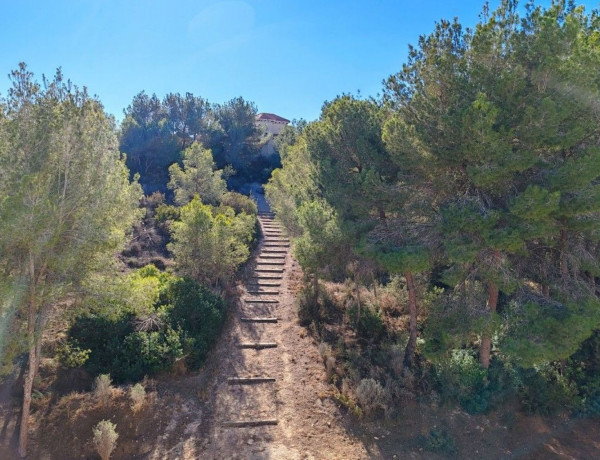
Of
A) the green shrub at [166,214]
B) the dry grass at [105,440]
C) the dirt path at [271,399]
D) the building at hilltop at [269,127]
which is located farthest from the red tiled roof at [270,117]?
the dry grass at [105,440]

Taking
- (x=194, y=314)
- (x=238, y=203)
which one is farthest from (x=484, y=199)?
(x=238, y=203)

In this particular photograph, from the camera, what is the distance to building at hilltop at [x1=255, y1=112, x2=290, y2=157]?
46828 mm

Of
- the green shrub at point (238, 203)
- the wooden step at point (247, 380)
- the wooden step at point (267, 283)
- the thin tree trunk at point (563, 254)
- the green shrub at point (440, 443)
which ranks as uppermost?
the green shrub at point (238, 203)

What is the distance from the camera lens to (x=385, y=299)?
42.7 feet

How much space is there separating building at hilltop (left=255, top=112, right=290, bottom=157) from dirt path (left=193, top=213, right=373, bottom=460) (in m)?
35.6

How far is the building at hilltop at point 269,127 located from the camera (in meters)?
46.8

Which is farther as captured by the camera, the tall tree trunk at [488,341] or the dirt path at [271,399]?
the tall tree trunk at [488,341]

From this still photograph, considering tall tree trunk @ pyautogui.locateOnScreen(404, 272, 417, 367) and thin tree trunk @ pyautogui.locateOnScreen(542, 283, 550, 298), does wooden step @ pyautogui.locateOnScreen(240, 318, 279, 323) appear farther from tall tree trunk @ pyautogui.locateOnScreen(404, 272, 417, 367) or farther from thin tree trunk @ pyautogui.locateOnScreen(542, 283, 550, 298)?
thin tree trunk @ pyautogui.locateOnScreen(542, 283, 550, 298)

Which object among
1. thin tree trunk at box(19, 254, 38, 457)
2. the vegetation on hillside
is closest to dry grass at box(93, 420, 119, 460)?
thin tree trunk at box(19, 254, 38, 457)

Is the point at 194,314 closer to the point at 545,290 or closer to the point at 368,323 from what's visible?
the point at 368,323

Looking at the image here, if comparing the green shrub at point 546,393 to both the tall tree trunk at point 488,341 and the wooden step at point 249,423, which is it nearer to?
the tall tree trunk at point 488,341

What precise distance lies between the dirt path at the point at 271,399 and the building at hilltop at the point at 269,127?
3559 centimetres

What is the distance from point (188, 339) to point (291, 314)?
14.0 feet

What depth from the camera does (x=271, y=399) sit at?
28.9 ft
